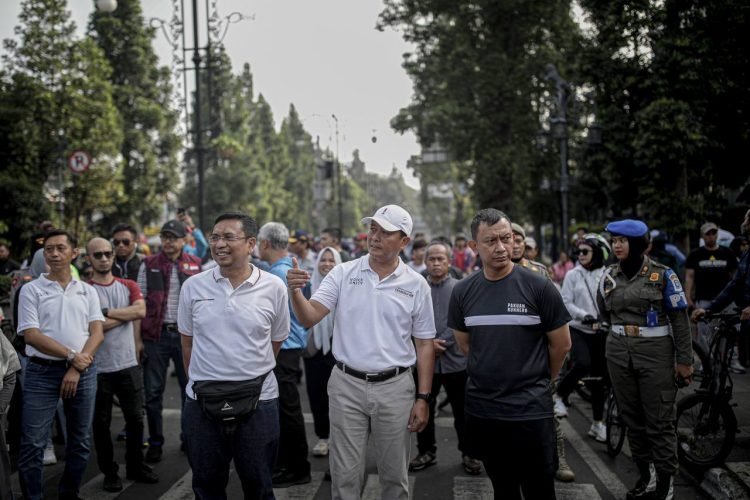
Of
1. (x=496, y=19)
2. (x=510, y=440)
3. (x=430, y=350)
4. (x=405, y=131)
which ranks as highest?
(x=496, y=19)

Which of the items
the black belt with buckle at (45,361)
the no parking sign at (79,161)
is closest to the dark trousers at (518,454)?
the black belt with buckle at (45,361)

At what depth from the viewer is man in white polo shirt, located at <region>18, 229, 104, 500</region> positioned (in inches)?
180

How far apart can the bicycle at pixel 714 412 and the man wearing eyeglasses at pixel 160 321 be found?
4.38 meters

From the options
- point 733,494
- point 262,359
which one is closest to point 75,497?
point 262,359

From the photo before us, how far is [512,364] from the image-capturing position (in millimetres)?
3562

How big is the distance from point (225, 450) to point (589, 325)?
4150 millimetres

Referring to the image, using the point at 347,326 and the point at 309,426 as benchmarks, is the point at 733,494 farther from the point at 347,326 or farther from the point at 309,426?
the point at 309,426

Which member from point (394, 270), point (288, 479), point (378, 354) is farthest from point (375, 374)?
point (288, 479)

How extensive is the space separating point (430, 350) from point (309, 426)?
3848 mm

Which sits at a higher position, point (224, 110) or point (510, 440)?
point (224, 110)

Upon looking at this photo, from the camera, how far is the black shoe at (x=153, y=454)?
19.8 feet

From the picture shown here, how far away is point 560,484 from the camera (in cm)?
535

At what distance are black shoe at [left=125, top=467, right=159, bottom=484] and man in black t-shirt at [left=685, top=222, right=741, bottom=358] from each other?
709 cm

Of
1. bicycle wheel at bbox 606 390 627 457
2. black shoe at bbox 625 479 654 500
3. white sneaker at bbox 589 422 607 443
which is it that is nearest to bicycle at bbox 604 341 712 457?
bicycle wheel at bbox 606 390 627 457
